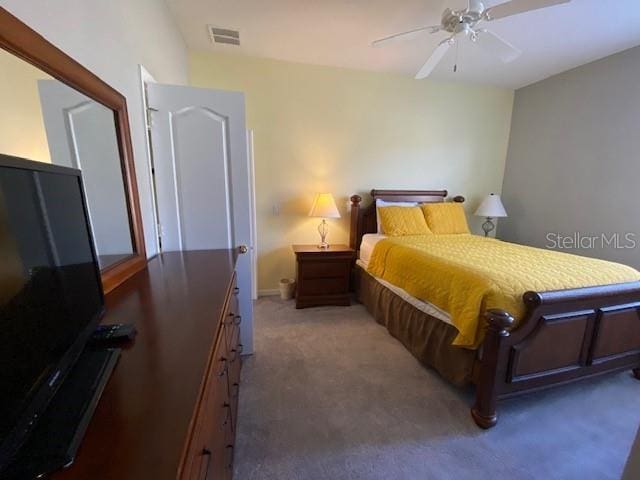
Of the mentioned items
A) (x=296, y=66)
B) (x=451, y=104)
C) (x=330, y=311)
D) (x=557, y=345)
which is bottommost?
(x=330, y=311)

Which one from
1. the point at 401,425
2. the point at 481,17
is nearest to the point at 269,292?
the point at 401,425

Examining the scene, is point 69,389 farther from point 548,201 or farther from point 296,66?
point 548,201

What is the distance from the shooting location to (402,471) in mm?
1349

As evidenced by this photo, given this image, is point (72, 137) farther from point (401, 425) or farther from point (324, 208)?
point (324, 208)

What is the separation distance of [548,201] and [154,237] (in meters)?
4.16

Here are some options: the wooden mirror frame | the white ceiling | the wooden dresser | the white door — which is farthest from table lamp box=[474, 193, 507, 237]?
the wooden mirror frame

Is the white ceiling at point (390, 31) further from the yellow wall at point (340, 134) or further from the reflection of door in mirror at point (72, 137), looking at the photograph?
the reflection of door in mirror at point (72, 137)

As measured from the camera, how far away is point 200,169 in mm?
1938

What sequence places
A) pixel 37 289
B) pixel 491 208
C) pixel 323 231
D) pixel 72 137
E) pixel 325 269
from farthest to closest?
pixel 491 208, pixel 323 231, pixel 325 269, pixel 72 137, pixel 37 289

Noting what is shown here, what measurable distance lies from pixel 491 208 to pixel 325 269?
89.9 inches

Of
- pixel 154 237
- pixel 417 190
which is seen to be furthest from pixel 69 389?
pixel 417 190

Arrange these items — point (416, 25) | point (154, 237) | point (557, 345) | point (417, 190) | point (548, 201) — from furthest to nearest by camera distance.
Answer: point (417, 190) < point (548, 201) < point (416, 25) < point (154, 237) < point (557, 345)

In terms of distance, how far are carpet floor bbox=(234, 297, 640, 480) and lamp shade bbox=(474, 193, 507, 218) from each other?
6.52ft

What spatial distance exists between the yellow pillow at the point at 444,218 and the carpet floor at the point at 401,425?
1651 mm
